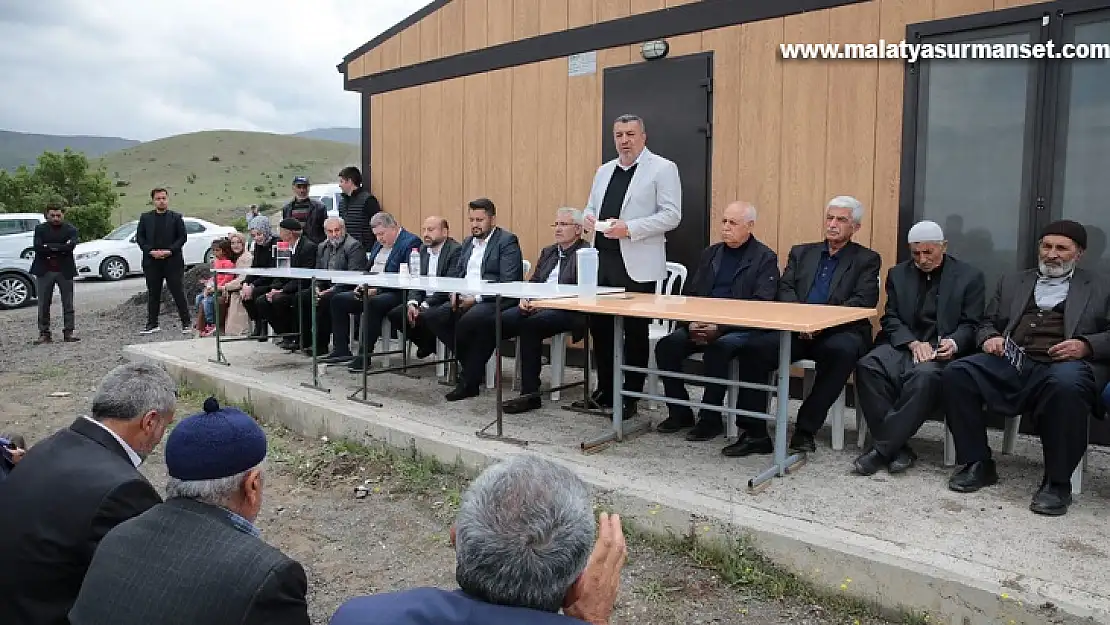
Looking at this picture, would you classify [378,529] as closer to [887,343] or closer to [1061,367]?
[887,343]

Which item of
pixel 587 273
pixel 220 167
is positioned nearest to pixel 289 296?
pixel 587 273

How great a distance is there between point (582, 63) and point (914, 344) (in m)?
3.28

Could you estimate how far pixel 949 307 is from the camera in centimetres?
371

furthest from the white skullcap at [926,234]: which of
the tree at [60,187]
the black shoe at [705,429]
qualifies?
the tree at [60,187]

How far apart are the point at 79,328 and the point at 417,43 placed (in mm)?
5866

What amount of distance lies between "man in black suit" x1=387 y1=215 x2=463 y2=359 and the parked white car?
990cm

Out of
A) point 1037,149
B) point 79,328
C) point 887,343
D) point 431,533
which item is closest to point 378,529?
point 431,533

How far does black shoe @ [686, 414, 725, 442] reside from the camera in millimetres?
4094

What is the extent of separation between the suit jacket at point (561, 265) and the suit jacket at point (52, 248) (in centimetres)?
607

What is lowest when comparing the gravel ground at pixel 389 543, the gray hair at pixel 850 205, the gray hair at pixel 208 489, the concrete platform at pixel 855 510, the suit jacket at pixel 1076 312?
the gravel ground at pixel 389 543

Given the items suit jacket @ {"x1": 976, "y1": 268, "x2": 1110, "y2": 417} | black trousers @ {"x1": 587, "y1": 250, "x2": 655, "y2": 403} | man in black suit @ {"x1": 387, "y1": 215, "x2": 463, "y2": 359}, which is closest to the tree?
man in black suit @ {"x1": 387, "y1": 215, "x2": 463, "y2": 359}

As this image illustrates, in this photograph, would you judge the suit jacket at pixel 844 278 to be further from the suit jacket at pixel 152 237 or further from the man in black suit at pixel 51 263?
the man in black suit at pixel 51 263

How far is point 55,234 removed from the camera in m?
8.69

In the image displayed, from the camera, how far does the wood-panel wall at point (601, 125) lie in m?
4.47
